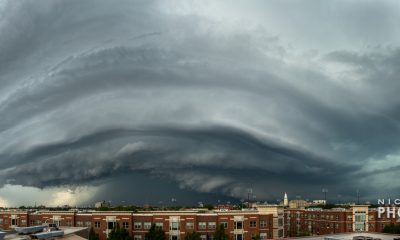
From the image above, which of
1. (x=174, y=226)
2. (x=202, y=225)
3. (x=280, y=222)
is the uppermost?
(x=202, y=225)

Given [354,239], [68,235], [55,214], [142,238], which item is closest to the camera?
[68,235]

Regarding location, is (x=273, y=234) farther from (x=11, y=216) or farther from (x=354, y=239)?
(x=11, y=216)

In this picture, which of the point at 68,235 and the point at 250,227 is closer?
the point at 68,235

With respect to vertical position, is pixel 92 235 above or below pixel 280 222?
below

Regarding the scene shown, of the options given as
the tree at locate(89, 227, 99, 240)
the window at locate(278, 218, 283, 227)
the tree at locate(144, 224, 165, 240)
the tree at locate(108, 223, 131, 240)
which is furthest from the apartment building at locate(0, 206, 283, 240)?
the window at locate(278, 218, 283, 227)

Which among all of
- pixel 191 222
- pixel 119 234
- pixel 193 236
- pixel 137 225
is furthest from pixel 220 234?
pixel 119 234

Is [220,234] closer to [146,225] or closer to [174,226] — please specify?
[174,226]

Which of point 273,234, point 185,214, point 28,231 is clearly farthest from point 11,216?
point 28,231
